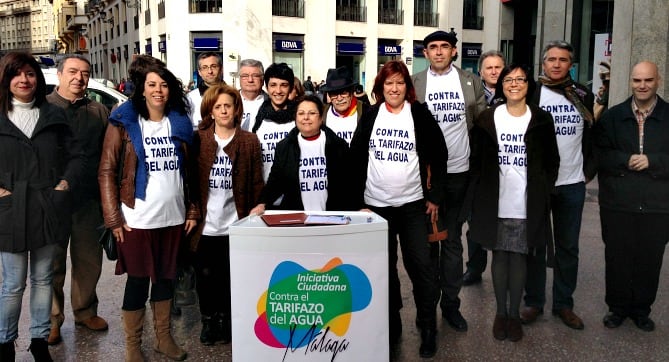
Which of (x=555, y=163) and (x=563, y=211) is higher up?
(x=555, y=163)

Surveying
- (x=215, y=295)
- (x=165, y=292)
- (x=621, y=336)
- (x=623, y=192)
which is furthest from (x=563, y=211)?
(x=165, y=292)

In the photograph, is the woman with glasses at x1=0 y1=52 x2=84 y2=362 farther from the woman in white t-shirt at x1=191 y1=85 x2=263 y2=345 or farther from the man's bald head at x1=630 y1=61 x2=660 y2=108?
the man's bald head at x1=630 y1=61 x2=660 y2=108

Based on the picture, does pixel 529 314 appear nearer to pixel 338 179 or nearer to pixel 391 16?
pixel 338 179

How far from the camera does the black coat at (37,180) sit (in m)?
3.43

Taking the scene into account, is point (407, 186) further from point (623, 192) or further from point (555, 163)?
point (623, 192)

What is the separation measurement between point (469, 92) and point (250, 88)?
175cm

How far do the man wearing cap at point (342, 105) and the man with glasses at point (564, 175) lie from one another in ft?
4.40

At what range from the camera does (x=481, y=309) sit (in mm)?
4766

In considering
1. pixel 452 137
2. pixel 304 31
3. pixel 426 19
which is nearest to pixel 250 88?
pixel 452 137

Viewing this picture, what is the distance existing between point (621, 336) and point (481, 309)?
1.02 m

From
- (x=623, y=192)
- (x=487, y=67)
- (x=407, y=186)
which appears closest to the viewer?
(x=407, y=186)

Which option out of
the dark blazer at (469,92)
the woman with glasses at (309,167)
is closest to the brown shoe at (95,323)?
the woman with glasses at (309,167)

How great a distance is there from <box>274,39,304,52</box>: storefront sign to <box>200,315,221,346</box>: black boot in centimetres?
2821

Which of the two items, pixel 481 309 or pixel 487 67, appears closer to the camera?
pixel 481 309
